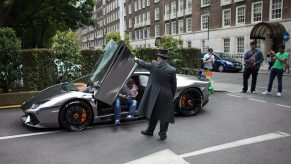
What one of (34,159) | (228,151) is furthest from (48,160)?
(228,151)

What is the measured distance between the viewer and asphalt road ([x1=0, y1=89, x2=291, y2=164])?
4.50 m

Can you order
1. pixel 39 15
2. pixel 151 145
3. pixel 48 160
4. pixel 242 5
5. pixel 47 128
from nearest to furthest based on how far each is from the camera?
pixel 48 160
pixel 151 145
pixel 47 128
pixel 39 15
pixel 242 5

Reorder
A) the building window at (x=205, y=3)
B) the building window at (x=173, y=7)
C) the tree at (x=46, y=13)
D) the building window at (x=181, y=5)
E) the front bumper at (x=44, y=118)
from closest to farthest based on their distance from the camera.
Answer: the front bumper at (x=44, y=118)
the tree at (x=46, y=13)
the building window at (x=205, y=3)
the building window at (x=181, y=5)
the building window at (x=173, y=7)

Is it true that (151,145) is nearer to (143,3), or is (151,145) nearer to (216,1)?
(216,1)

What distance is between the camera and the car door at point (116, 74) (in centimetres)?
549

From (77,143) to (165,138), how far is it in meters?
1.62

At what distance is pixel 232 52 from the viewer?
32469 millimetres

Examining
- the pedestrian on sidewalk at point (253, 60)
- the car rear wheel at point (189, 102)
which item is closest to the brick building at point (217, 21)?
the pedestrian on sidewalk at point (253, 60)

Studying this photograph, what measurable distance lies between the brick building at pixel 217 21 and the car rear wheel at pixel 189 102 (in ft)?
26.7

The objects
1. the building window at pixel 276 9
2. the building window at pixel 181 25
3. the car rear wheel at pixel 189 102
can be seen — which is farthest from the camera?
the building window at pixel 181 25

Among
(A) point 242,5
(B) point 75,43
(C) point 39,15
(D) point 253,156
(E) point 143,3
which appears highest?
(E) point 143,3

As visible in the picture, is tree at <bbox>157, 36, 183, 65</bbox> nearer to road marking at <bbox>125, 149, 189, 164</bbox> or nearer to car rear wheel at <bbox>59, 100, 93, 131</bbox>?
car rear wheel at <bbox>59, 100, 93, 131</bbox>

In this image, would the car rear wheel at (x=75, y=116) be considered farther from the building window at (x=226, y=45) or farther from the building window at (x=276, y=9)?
the building window at (x=226, y=45)

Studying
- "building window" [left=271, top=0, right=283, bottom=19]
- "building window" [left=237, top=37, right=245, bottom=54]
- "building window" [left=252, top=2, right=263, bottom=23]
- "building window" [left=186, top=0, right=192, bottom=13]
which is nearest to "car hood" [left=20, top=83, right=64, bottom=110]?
"building window" [left=271, top=0, right=283, bottom=19]
